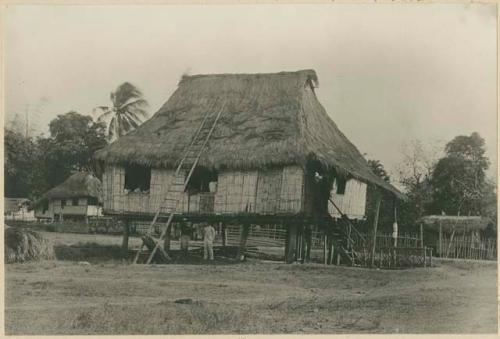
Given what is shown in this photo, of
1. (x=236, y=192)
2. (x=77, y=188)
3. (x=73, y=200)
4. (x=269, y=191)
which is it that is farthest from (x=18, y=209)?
(x=269, y=191)

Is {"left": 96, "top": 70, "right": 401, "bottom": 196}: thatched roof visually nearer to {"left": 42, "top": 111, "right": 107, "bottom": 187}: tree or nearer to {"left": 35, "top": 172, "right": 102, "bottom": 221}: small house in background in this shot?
{"left": 42, "top": 111, "right": 107, "bottom": 187}: tree

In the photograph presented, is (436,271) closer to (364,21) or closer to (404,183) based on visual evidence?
(364,21)

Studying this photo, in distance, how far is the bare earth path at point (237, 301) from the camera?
10.4 meters

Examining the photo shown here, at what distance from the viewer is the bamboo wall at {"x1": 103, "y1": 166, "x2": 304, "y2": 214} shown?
59.3ft

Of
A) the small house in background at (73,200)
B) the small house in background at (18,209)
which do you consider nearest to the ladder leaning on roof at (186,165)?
the small house in background at (73,200)

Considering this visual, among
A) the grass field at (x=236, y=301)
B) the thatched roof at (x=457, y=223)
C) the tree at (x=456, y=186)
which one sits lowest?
the grass field at (x=236, y=301)

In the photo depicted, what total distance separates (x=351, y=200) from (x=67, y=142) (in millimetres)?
20622

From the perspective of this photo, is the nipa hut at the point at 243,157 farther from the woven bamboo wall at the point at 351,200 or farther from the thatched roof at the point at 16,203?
the thatched roof at the point at 16,203

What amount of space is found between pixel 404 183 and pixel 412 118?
62.0 feet

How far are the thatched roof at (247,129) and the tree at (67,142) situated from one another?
16655mm

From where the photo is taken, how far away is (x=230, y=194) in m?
18.8

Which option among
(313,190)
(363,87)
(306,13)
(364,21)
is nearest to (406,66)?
(364,21)

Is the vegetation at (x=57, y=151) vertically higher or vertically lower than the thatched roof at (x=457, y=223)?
higher

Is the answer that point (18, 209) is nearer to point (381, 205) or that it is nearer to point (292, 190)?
point (381, 205)
